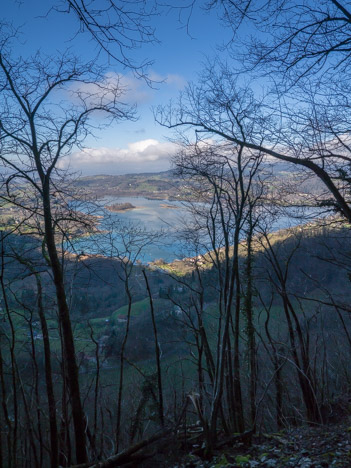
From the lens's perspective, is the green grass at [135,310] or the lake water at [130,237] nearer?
the lake water at [130,237]

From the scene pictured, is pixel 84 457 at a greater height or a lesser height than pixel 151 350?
greater

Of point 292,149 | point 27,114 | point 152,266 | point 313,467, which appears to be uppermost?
point 27,114

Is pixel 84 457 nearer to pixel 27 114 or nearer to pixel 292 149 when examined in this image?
Answer: pixel 27 114

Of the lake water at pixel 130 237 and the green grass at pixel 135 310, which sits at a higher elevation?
the lake water at pixel 130 237

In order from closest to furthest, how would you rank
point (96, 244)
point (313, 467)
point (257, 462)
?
point (313, 467), point (257, 462), point (96, 244)

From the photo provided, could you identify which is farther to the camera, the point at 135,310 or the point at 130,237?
the point at 135,310

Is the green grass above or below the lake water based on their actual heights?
below

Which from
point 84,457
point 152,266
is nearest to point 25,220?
point 84,457

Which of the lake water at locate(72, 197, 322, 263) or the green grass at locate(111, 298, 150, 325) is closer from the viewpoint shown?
the lake water at locate(72, 197, 322, 263)

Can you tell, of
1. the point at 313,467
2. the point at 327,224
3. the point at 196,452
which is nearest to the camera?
the point at 313,467

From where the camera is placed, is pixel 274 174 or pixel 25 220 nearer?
pixel 25 220

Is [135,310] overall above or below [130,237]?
below
